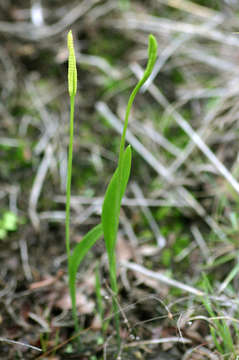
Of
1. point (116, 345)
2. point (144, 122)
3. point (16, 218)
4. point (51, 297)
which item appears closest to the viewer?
point (116, 345)

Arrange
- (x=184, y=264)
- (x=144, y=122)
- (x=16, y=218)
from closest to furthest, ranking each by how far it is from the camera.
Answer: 1. (x=184, y=264)
2. (x=16, y=218)
3. (x=144, y=122)

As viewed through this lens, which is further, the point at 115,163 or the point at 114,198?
the point at 115,163

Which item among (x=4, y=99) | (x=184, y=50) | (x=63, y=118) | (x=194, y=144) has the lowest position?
(x=194, y=144)

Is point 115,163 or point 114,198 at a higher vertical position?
point 114,198

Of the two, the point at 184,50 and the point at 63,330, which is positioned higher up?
the point at 184,50

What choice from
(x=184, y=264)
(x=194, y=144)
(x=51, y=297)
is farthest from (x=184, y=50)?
(x=51, y=297)

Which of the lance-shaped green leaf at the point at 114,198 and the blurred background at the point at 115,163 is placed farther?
the blurred background at the point at 115,163

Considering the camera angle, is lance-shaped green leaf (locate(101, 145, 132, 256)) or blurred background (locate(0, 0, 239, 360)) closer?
lance-shaped green leaf (locate(101, 145, 132, 256))

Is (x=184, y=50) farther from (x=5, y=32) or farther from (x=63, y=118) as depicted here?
(x=5, y=32)
